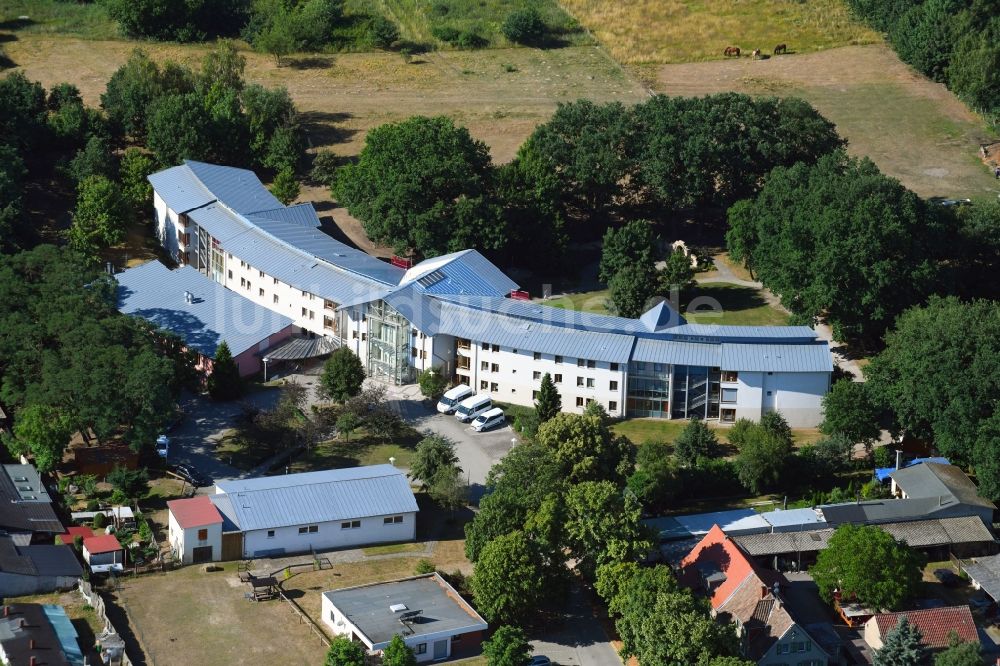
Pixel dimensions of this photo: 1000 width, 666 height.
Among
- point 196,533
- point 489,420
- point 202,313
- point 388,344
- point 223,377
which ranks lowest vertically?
point 196,533

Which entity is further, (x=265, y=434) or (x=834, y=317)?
(x=834, y=317)

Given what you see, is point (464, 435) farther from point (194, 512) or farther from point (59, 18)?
point (59, 18)

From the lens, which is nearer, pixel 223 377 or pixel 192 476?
pixel 192 476

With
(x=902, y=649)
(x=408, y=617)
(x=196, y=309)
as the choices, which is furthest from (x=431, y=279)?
(x=902, y=649)

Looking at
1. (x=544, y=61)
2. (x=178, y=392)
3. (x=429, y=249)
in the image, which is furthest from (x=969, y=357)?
(x=544, y=61)

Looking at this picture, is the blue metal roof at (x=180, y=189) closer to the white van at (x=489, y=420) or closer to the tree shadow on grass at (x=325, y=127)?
the tree shadow on grass at (x=325, y=127)

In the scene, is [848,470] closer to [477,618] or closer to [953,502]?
[953,502]
